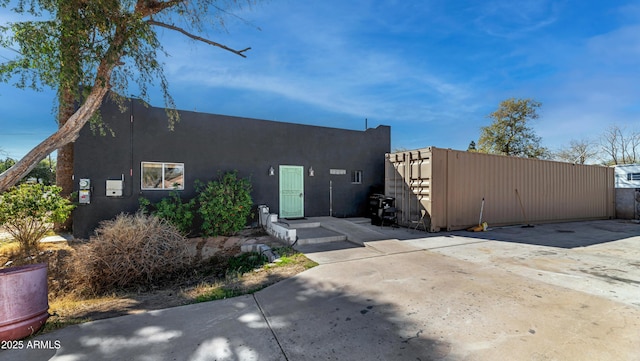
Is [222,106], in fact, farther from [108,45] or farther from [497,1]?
[497,1]

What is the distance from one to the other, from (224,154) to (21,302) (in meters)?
6.40

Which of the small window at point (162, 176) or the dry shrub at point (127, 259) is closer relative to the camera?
the dry shrub at point (127, 259)

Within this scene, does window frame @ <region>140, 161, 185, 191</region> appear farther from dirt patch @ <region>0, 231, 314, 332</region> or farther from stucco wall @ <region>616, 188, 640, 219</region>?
stucco wall @ <region>616, 188, 640, 219</region>

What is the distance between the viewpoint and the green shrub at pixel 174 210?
7.38 m

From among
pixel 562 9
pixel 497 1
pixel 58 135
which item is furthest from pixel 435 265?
pixel 562 9

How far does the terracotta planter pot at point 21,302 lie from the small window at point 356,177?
911 centimetres

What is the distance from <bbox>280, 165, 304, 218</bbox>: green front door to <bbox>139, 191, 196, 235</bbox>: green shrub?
2880 mm

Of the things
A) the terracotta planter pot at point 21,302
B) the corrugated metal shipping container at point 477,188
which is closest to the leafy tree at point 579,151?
the corrugated metal shipping container at point 477,188

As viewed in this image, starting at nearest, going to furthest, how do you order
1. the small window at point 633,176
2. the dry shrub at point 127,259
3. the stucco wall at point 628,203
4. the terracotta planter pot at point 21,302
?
the terracotta planter pot at point 21,302
the dry shrub at point 127,259
the stucco wall at point 628,203
the small window at point 633,176

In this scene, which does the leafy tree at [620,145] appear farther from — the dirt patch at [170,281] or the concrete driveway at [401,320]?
the dirt patch at [170,281]

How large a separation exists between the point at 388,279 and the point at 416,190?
533 centimetres

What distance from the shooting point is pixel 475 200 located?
935 centimetres

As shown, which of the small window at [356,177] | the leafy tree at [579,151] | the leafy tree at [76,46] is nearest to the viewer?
the leafy tree at [76,46]

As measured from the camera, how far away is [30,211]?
6.23m
